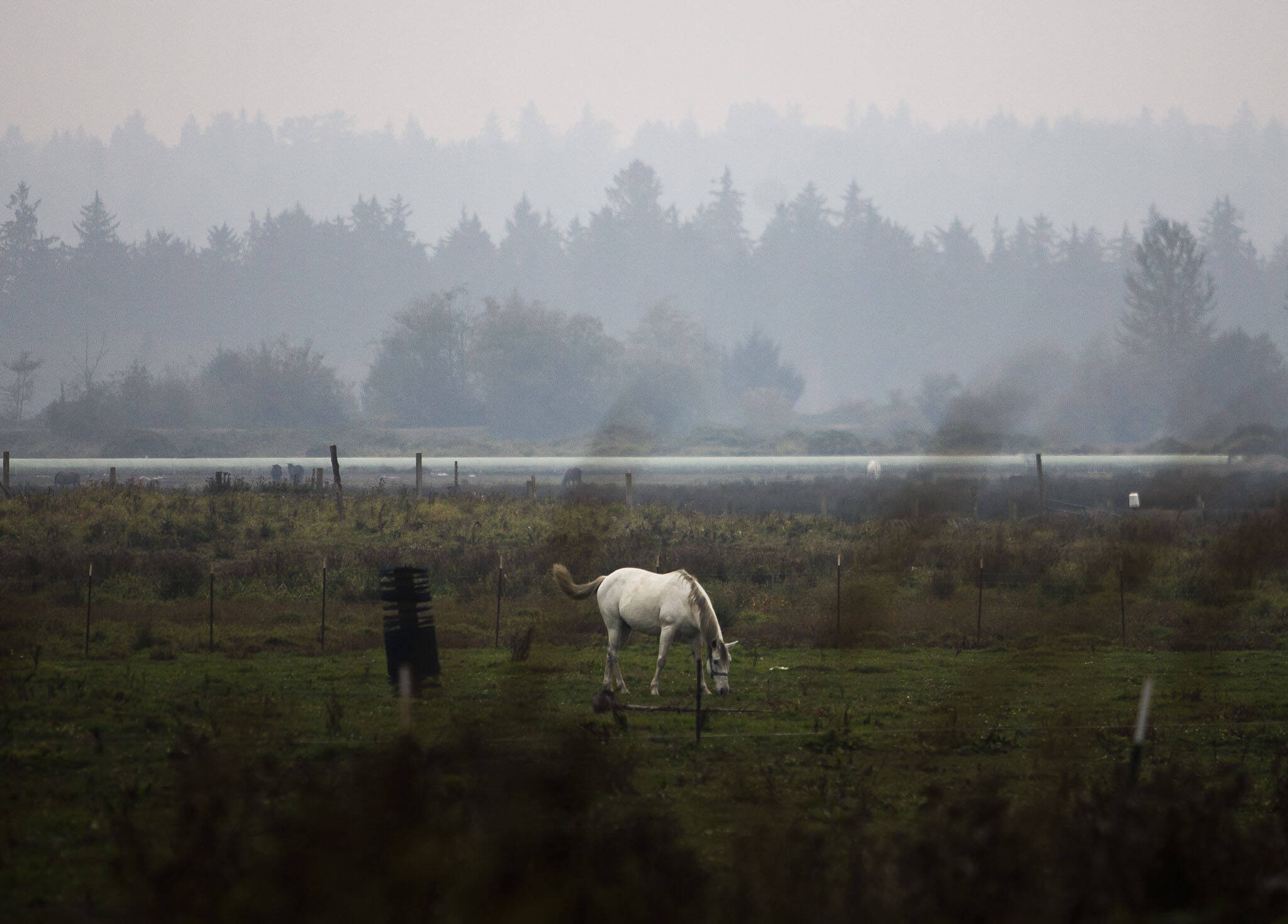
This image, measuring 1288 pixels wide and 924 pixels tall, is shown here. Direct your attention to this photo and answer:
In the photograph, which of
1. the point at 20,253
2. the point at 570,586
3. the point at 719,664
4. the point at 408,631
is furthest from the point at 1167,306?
the point at 20,253

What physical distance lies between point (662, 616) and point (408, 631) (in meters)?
3.10

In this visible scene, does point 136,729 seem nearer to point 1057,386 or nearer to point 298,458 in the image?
point 298,458

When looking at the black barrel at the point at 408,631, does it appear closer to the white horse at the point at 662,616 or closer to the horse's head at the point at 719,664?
the white horse at the point at 662,616

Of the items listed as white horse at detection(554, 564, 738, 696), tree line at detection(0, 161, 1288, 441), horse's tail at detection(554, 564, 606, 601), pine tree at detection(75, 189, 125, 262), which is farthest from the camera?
pine tree at detection(75, 189, 125, 262)

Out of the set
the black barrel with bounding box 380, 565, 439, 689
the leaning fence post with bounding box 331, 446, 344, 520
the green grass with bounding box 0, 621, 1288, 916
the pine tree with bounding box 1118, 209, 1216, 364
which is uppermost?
the pine tree with bounding box 1118, 209, 1216, 364

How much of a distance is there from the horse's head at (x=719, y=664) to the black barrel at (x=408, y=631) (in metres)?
3.41

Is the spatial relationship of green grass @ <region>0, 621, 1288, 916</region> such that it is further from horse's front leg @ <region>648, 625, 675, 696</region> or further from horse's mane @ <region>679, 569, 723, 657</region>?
horse's mane @ <region>679, 569, 723, 657</region>

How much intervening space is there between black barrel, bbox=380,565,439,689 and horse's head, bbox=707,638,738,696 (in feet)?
11.2

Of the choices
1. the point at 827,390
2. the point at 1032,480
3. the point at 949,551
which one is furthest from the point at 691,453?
the point at 949,551

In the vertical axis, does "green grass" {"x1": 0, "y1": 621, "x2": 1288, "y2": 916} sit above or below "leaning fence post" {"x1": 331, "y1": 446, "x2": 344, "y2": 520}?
below

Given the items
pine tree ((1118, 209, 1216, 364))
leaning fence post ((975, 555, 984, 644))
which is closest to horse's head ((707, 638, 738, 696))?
leaning fence post ((975, 555, 984, 644))

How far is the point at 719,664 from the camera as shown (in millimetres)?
14086

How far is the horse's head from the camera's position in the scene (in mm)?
14016

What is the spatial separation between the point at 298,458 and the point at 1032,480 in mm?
48005
